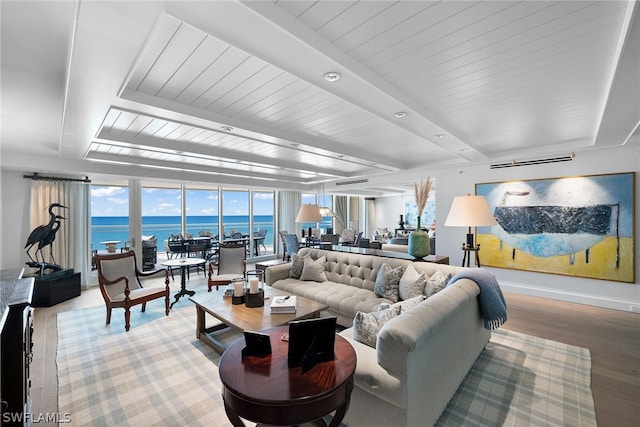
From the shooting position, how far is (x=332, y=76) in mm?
1970

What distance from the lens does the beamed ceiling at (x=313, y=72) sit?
144 cm

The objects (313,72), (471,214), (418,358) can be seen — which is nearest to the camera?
(418,358)

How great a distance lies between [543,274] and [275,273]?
4532mm

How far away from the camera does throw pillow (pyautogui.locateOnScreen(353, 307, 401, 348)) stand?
1.96m

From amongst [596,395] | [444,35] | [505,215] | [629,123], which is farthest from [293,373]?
[505,215]

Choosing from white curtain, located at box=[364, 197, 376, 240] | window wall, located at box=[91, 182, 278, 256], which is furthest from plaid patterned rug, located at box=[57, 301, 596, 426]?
white curtain, located at box=[364, 197, 376, 240]

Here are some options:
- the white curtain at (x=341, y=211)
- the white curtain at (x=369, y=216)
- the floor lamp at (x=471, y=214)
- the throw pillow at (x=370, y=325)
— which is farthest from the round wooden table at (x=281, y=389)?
the white curtain at (x=369, y=216)

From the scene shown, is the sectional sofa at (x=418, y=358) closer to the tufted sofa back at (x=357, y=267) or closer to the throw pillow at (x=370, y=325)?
the throw pillow at (x=370, y=325)

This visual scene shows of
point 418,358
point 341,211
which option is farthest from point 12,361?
point 341,211

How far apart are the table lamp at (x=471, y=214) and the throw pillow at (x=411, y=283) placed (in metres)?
0.67

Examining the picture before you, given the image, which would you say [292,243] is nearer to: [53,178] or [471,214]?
[53,178]

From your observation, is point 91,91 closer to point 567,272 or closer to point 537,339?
point 537,339

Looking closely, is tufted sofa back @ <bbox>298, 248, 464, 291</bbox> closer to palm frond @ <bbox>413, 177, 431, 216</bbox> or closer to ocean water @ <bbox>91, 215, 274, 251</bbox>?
palm frond @ <bbox>413, 177, 431, 216</bbox>

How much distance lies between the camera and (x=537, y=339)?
3.15 metres
